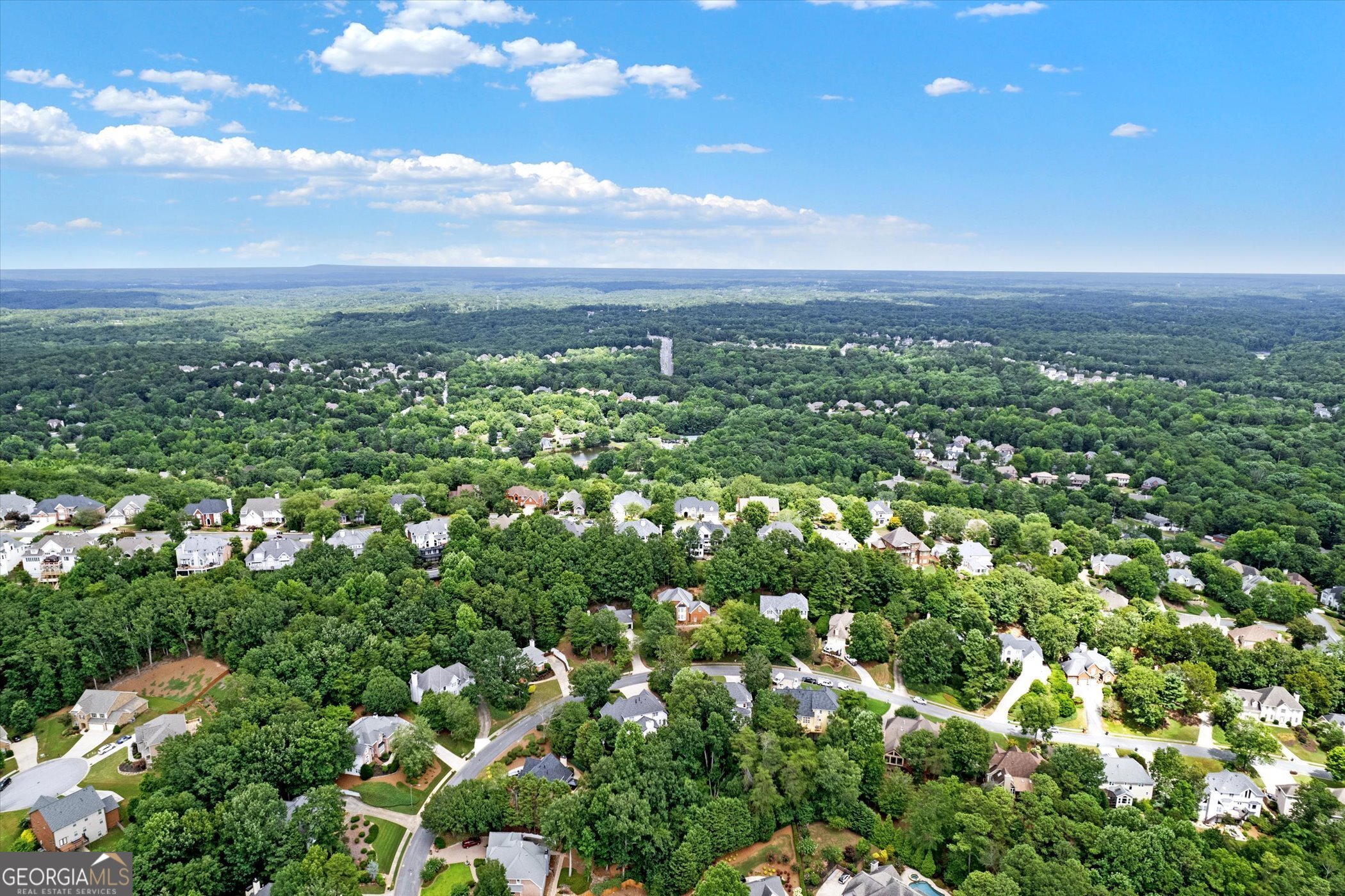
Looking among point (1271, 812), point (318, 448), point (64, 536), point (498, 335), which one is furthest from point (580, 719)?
point (498, 335)

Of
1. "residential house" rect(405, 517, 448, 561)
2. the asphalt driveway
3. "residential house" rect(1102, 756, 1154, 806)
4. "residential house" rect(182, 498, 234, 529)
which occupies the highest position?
"residential house" rect(182, 498, 234, 529)

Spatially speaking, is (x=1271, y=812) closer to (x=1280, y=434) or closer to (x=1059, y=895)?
(x=1059, y=895)

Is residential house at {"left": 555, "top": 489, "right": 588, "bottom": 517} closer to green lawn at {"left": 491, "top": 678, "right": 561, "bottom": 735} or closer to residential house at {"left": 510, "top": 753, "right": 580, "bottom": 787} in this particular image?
green lawn at {"left": 491, "top": 678, "right": 561, "bottom": 735}

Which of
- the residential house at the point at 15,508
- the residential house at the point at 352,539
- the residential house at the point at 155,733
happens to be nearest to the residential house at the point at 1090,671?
the residential house at the point at 352,539

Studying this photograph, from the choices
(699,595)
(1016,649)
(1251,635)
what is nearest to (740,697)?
(699,595)

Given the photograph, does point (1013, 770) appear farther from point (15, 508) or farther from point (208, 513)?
point (15, 508)

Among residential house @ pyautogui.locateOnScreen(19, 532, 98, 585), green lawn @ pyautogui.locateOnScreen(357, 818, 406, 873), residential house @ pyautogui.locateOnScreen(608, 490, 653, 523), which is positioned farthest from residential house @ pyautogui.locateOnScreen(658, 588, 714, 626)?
residential house @ pyautogui.locateOnScreen(19, 532, 98, 585)
